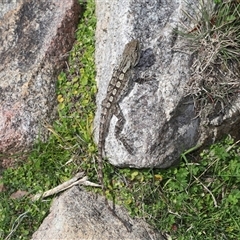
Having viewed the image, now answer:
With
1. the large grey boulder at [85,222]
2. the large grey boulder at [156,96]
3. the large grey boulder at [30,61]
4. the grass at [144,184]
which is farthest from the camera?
the large grey boulder at [30,61]

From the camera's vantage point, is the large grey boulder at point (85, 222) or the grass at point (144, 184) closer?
the large grey boulder at point (85, 222)

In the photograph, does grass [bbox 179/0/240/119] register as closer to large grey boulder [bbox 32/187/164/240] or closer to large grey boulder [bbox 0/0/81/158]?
large grey boulder [bbox 32/187/164/240]

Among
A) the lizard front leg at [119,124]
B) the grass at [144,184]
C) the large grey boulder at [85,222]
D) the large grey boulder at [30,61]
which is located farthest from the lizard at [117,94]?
the large grey boulder at [30,61]

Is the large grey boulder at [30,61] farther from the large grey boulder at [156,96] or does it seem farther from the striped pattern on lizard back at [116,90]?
the striped pattern on lizard back at [116,90]

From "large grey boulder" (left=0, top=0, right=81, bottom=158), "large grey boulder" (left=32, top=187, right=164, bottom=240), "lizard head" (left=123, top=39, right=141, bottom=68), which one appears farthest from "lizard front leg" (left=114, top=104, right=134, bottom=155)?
"large grey boulder" (left=0, top=0, right=81, bottom=158)

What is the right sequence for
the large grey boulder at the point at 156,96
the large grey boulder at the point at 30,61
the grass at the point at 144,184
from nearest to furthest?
the large grey boulder at the point at 156,96
the grass at the point at 144,184
the large grey boulder at the point at 30,61

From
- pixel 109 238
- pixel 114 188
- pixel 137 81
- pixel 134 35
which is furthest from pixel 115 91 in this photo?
pixel 109 238
